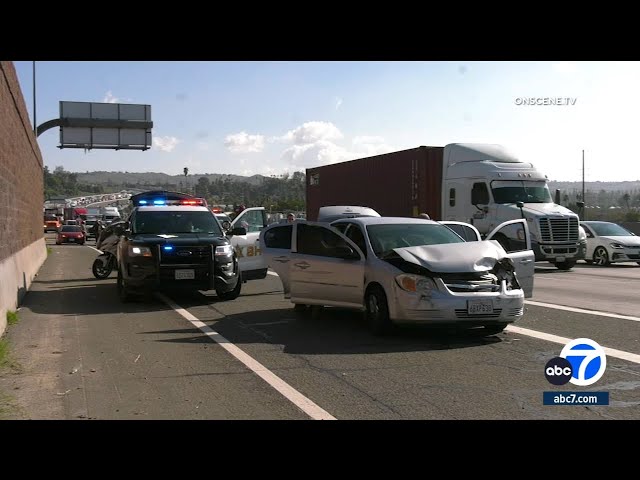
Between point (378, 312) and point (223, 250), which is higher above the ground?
point (223, 250)

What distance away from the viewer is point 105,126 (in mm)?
40875

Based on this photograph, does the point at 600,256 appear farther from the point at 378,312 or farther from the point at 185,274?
the point at 378,312

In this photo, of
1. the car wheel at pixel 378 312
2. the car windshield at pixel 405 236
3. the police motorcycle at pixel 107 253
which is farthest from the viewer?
the police motorcycle at pixel 107 253

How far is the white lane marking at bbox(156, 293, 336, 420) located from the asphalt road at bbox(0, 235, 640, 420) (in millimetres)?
35

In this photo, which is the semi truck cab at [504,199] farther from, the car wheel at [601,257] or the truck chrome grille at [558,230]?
the car wheel at [601,257]

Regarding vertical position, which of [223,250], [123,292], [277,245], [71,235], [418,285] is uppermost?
[277,245]

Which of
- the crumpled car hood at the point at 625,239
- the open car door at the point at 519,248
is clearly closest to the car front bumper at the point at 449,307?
the open car door at the point at 519,248

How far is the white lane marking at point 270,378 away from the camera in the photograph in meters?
6.19

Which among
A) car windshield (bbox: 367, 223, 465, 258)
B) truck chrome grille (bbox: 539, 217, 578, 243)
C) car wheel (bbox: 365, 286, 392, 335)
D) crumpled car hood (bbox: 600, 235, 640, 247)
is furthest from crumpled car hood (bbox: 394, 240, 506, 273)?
crumpled car hood (bbox: 600, 235, 640, 247)

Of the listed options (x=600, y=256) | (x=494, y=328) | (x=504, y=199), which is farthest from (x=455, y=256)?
(x=600, y=256)

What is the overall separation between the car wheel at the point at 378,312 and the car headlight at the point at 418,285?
19.5 inches

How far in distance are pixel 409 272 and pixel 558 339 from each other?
7.07 feet
